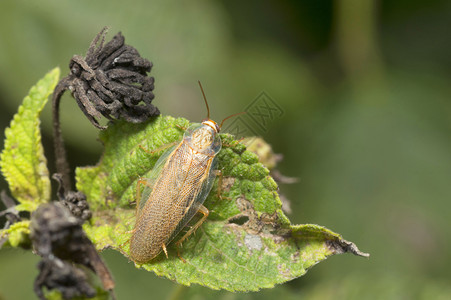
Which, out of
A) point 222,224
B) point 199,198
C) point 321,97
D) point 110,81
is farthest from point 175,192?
point 321,97

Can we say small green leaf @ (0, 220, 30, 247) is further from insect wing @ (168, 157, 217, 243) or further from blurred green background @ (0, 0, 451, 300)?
blurred green background @ (0, 0, 451, 300)

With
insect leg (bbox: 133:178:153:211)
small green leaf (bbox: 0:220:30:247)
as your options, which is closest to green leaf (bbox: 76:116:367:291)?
insect leg (bbox: 133:178:153:211)

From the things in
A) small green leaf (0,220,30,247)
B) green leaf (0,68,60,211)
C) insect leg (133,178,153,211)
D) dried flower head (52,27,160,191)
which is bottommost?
small green leaf (0,220,30,247)

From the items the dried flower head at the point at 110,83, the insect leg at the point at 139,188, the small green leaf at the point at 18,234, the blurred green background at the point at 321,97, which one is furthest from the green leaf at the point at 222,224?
the blurred green background at the point at 321,97

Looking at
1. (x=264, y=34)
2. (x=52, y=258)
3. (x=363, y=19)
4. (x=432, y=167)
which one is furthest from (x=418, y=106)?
(x=52, y=258)

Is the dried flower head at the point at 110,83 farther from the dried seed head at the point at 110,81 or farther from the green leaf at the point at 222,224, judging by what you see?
the green leaf at the point at 222,224

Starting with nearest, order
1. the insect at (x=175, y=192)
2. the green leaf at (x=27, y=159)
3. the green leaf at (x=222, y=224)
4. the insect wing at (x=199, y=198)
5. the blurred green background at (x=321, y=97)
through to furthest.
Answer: the green leaf at (x=222, y=224) < the insect at (x=175, y=192) < the green leaf at (x=27, y=159) < the insect wing at (x=199, y=198) < the blurred green background at (x=321, y=97)
